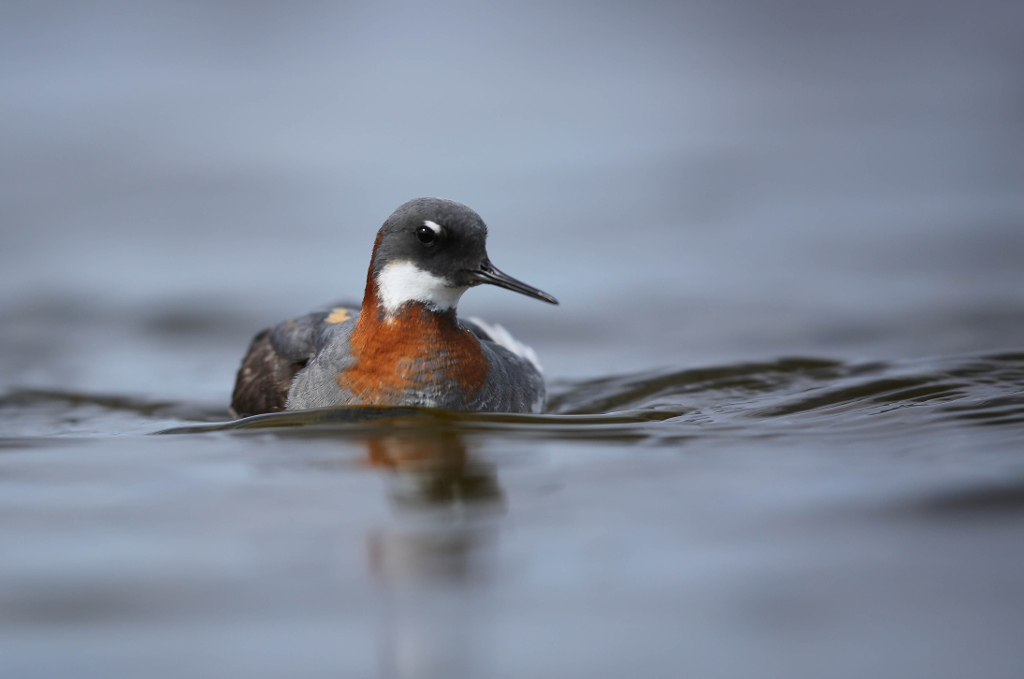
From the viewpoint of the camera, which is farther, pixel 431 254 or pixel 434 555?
pixel 431 254

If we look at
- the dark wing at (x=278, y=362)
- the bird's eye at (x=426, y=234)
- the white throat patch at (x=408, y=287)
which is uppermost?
the bird's eye at (x=426, y=234)

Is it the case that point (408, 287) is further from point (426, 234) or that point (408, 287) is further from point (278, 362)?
point (278, 362)

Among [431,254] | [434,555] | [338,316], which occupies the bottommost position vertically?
[434,555]

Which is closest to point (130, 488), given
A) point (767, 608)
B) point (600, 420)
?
point (600, 420)

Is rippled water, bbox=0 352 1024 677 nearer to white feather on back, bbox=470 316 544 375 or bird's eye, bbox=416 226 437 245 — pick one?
bird's eye, bbox=416 226 437 245

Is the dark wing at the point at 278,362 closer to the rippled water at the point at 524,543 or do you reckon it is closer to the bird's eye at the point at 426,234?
the rippled water at the point at 524,543

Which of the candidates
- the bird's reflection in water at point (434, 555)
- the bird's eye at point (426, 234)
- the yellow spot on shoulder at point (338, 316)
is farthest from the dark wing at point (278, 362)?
the bird's reflection in water at point (434, 555)

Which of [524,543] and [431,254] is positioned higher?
[431,254]

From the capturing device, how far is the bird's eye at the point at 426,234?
18.9 ft

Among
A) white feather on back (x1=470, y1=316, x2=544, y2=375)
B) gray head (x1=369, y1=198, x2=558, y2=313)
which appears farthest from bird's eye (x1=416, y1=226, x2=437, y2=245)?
white feather on back (x1=470, y1=316, x2=544, y2=375)

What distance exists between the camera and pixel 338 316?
→ 677cm

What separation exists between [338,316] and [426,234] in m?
1.21

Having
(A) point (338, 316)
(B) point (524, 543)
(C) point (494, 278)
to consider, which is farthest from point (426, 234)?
(B) point (524, 543)

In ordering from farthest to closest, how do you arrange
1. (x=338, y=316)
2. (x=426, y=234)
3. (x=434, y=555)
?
(x=338, y=316)
(x=426, y=234)
(x=434, y=555)
